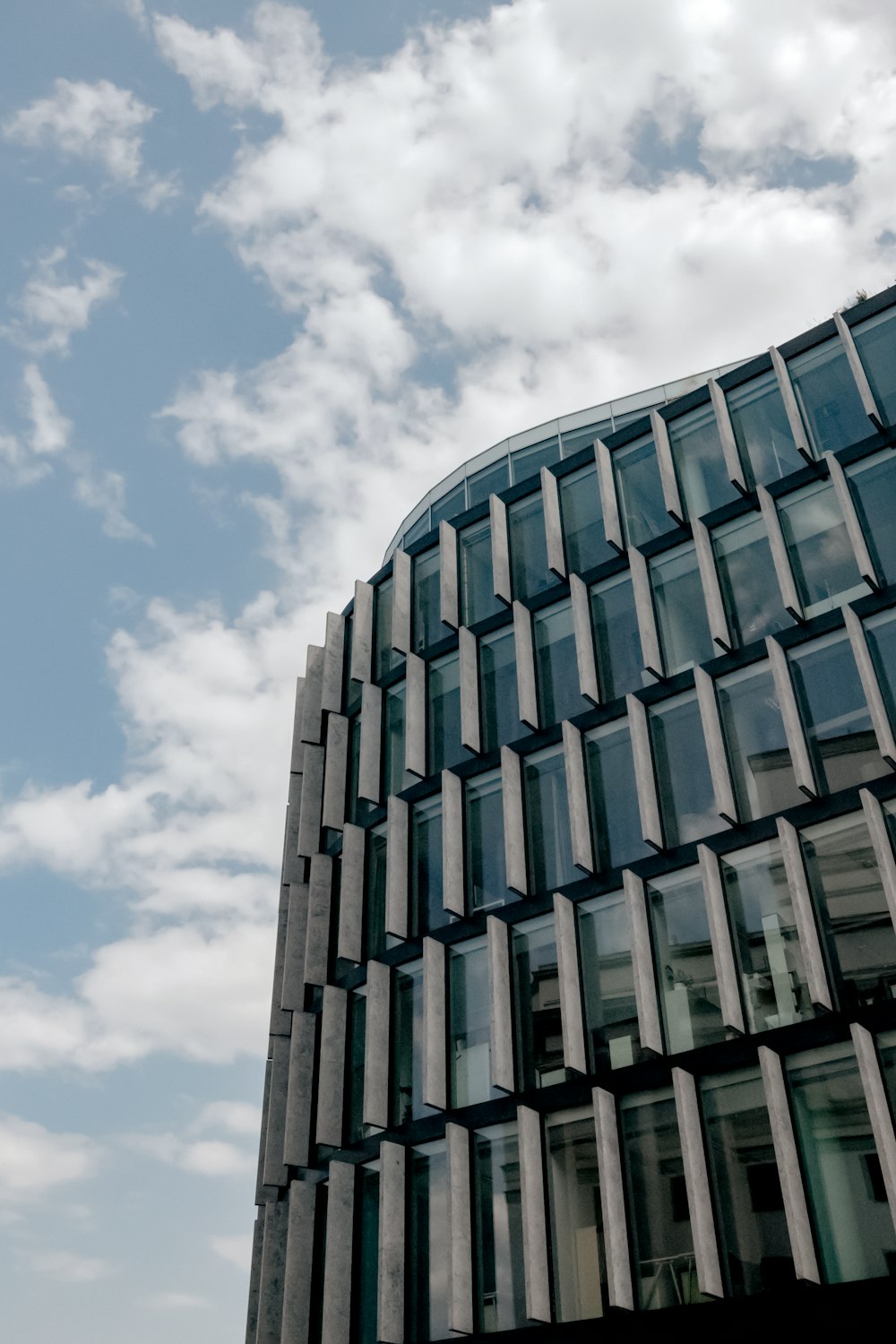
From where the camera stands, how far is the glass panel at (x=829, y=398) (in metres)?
24.7

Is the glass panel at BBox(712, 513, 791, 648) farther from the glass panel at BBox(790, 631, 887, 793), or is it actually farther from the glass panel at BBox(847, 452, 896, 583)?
the glass panel at BBox(847, 452, 896, 583)

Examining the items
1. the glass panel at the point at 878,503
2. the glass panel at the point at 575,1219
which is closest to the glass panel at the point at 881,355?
the glass panel at the point at 878,503

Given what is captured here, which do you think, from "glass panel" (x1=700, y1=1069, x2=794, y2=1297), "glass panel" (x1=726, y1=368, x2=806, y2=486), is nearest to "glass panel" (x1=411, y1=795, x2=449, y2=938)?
"glass panel" (x1=700, y1=1069, x2=794, y2=1297)

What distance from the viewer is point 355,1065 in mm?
26703

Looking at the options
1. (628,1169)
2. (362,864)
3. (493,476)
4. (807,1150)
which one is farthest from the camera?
(493,476)

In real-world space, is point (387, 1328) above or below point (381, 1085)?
below

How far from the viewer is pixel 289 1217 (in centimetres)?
2558

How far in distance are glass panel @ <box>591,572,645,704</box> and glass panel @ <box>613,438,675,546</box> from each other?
1154 mm

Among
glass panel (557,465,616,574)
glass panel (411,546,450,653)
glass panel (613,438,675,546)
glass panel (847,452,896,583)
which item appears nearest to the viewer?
glass panel (847,452,896,583)

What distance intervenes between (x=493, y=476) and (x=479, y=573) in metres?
5.43

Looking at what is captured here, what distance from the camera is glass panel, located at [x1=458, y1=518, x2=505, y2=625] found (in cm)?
2973

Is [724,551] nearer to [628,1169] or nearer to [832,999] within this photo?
[832,999]

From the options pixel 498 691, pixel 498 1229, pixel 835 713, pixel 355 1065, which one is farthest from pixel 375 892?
pixel 835 713

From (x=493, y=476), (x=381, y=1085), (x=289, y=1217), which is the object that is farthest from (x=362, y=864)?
(x=493, y=476)
